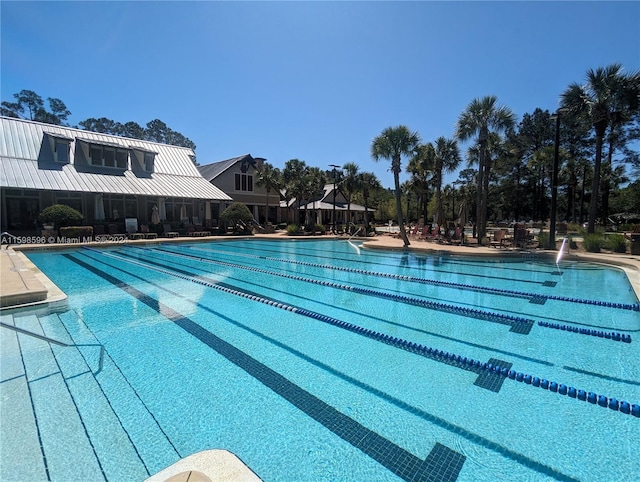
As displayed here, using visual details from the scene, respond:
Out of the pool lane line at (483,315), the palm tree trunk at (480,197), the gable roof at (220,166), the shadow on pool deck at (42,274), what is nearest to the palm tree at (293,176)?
the gable roof at (220,166)

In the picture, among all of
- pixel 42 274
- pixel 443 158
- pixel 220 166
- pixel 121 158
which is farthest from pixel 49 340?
pixel 220 166

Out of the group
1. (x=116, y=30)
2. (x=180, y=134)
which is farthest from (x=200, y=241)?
(x=180, y=134)

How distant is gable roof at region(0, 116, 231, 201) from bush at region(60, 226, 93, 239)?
2379 mm

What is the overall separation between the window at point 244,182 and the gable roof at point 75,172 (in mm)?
4026

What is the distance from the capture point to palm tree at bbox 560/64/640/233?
14602 mm

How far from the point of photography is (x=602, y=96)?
14.8 meters

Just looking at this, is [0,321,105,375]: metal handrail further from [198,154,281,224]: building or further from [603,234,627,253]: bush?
[198,154,281,224]: building

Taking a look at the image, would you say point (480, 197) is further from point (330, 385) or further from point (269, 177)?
point (269, 177)

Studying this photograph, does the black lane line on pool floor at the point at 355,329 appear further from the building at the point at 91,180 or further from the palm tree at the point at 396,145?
the building at the point at 91,180

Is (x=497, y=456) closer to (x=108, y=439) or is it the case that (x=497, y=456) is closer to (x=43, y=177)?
(x=108, y=439)

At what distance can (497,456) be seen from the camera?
276 cm

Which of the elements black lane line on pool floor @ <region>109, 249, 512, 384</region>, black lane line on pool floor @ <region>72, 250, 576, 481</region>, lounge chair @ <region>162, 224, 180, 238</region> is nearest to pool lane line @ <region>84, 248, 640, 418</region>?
black lane line on pool floor @ <region>109, 249, 512, 384</region>

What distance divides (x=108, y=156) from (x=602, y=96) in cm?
2865

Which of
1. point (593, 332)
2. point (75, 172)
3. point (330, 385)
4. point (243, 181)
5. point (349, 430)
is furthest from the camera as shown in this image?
point (243, 181)
